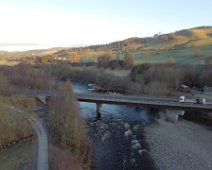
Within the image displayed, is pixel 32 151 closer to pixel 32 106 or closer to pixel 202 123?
pixel 32 106

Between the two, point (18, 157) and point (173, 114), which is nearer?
point (18, 157)

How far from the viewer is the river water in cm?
3624

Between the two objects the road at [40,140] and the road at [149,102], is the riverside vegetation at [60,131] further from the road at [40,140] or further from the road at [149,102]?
the road at [149,102]

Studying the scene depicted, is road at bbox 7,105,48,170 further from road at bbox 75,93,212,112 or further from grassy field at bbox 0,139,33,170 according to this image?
road at bbox 75,93,212,112

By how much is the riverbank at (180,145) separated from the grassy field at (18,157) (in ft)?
62.7

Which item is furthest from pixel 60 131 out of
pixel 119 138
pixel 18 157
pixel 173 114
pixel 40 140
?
pixel 173 114

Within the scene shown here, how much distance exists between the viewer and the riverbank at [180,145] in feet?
118

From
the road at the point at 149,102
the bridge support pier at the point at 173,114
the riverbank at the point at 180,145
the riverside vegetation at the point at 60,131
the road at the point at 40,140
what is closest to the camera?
the road at the point at 40,140

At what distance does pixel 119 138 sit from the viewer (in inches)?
1812

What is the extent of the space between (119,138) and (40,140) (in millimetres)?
14722

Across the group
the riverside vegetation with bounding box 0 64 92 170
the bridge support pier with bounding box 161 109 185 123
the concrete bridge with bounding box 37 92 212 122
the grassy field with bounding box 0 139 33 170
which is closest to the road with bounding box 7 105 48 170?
the riverside vegetation with bounding box 0 64 92 170

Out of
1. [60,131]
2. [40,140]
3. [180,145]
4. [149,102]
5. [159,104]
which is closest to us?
[40,140]

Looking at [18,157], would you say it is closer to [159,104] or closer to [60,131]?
[60,131]

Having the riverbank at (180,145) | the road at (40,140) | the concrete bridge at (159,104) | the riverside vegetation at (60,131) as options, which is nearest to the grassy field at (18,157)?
the road at (40,140)
